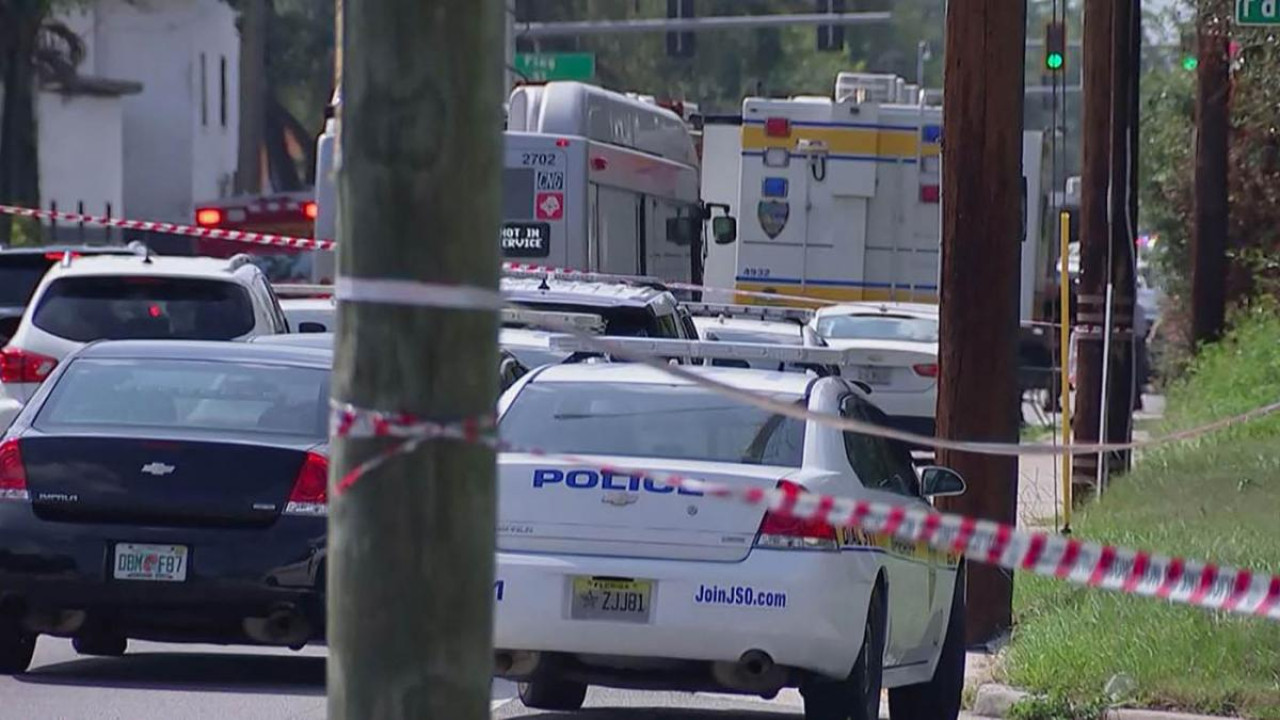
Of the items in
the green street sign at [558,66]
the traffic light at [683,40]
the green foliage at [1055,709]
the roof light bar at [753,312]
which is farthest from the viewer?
the green street sign at [558,66]

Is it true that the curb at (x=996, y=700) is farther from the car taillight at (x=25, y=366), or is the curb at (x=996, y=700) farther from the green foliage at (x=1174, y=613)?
the car taillight at (x=25, y=366)

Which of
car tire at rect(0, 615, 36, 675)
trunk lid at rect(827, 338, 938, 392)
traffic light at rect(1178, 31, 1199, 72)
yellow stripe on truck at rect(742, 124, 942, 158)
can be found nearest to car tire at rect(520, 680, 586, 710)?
car tire at rect(0, 615, 36, 675)

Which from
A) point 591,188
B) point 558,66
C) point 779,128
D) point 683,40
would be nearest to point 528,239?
point 591,188

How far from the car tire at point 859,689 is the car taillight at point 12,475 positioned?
11.1ft

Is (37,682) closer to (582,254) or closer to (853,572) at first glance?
(853,572)

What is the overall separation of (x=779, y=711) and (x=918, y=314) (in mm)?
15364

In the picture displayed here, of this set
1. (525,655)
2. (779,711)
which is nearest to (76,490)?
(525,655)

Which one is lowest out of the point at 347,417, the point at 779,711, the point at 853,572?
the point at 779,711

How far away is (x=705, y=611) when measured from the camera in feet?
28.0

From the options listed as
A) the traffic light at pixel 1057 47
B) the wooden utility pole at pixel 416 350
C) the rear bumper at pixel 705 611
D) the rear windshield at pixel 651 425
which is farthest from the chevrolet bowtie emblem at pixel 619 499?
the traffic light at pixel 1057 47

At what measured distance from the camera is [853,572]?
28.6ft

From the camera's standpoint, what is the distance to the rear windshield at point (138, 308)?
16.4 m

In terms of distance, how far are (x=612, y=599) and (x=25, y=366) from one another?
345 inches

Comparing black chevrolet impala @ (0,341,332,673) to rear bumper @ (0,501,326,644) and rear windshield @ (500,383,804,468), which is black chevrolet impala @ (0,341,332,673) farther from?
rear windshield @ (500,383,804,468)
